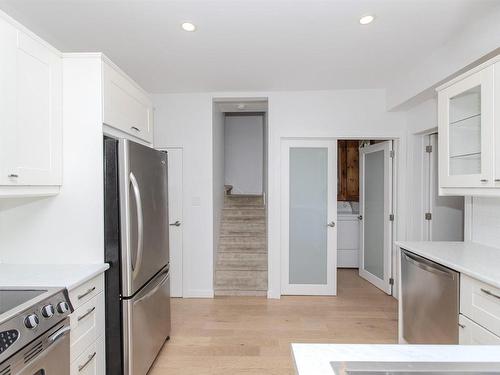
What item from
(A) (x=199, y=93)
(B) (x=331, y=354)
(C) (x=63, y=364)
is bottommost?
(C) (x=63, y=364)

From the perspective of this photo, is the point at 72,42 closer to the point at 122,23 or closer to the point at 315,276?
the point at 122,23

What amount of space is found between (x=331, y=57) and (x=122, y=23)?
1.75 m

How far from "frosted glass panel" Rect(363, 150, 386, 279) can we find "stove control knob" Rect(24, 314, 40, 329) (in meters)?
3.71

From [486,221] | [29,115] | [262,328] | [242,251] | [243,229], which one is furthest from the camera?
[243,229]

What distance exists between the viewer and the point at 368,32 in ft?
6.97

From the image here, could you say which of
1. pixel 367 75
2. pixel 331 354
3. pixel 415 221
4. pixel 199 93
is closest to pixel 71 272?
pixel 331 354

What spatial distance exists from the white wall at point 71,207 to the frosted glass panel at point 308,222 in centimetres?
242

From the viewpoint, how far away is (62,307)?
4.21 ft

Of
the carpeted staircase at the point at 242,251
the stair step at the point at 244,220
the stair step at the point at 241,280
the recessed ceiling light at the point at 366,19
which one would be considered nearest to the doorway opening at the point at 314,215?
the stair step at the point at 241,280

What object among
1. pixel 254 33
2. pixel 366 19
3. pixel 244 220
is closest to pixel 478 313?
pixel 366 19

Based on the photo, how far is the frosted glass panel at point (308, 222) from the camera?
3625 millimetres

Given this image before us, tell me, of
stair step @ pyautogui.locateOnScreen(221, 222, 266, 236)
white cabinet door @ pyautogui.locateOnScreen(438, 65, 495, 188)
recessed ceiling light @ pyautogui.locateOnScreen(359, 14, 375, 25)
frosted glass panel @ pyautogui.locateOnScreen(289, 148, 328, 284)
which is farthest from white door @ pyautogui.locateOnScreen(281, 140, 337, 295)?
recessed ceiling light @ pyautogui.locateOnScreen(359, 14, 375, 25)

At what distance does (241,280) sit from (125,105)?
2628mm

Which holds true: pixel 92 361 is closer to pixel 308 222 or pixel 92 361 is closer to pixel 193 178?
pixel 193 178
